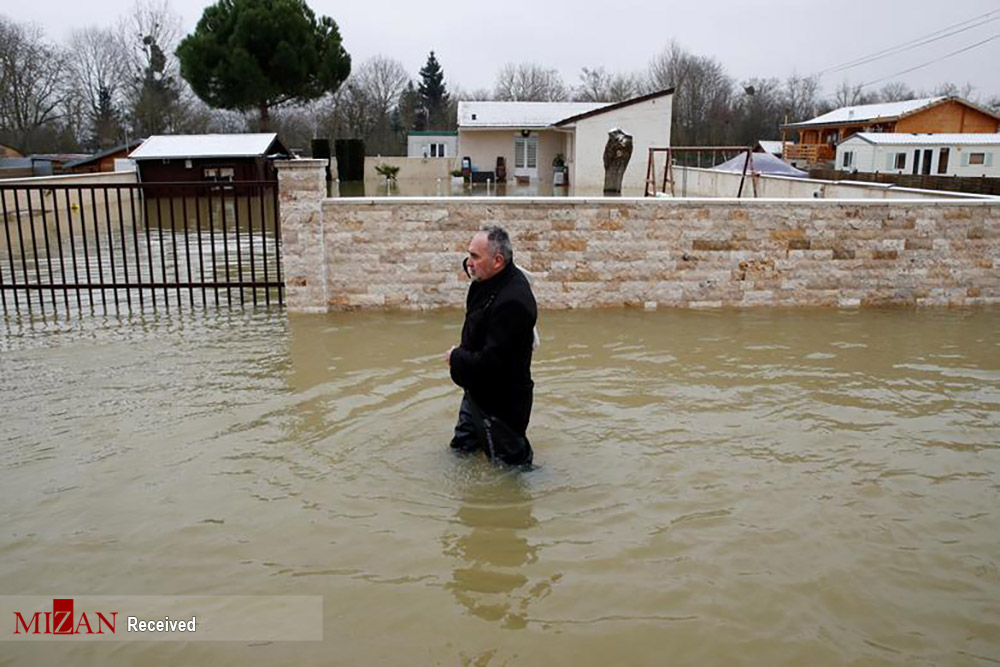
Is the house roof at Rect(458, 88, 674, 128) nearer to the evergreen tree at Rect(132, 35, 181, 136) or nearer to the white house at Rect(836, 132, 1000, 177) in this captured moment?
the white house at Rect(836, 132, 1000, 177)

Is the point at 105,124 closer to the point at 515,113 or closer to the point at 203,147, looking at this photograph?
the point at 203,147

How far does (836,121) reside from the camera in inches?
1855

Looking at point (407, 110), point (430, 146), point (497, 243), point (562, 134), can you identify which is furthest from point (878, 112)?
point (497, 243)

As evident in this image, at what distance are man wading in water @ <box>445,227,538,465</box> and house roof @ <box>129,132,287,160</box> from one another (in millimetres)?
24402

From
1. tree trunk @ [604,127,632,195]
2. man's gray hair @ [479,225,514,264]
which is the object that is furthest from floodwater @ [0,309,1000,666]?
tree trunk @ [604,127,632,195]

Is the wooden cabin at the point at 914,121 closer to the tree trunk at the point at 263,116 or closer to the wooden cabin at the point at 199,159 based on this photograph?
the tree trunk at the point at 263,116

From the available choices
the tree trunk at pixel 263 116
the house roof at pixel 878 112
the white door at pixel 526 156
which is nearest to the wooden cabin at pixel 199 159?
the tree trunk at pixel 263 116

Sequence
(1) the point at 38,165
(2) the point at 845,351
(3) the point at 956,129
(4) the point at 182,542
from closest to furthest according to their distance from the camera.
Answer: (4) the point at 182,542 < (2) the point at 845,351 < (1) the point at 38,165 < (3) the point at 956,129

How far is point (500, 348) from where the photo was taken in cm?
426

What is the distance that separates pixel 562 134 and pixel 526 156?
6.06ft

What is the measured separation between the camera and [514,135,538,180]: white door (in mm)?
34781

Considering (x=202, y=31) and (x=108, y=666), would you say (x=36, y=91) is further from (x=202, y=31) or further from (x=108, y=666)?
(x=108, y=666)

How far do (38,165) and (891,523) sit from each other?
30655mm

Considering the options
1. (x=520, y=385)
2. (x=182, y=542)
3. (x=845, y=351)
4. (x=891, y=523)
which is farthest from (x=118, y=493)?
(x=845, y=351)
